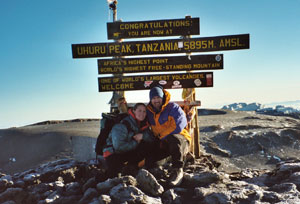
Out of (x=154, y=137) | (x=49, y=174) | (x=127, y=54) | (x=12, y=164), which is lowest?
(x=12, y=164)

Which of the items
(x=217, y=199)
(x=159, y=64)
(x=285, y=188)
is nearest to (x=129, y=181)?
(x=217, y=199)

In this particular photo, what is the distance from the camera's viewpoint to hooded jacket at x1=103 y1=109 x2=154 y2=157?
13.4ft

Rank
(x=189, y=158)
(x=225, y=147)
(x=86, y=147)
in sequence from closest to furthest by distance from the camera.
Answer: (x=189, y=158)
(x=86, y=147)
(x=225, y=147)

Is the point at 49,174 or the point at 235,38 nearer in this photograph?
the point at 49,174

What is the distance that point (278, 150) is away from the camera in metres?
10.7

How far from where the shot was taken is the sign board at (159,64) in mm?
6590

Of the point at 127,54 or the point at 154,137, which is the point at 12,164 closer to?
the point at 127,54

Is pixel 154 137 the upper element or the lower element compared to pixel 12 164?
upper

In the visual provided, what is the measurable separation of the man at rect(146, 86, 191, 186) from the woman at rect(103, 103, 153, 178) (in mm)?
203

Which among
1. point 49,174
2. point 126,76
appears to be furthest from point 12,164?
point 126,76

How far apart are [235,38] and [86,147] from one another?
5527 millimetres

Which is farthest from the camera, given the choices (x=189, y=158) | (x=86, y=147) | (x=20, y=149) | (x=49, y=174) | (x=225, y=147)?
(x=20, y=149)

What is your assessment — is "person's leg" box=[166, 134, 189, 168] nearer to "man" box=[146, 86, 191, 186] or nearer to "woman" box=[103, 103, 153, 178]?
"man" box=[146, 86, 191, 186]

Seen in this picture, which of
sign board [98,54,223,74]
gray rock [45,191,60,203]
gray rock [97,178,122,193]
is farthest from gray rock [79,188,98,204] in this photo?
sign board [98,54,223,74]
